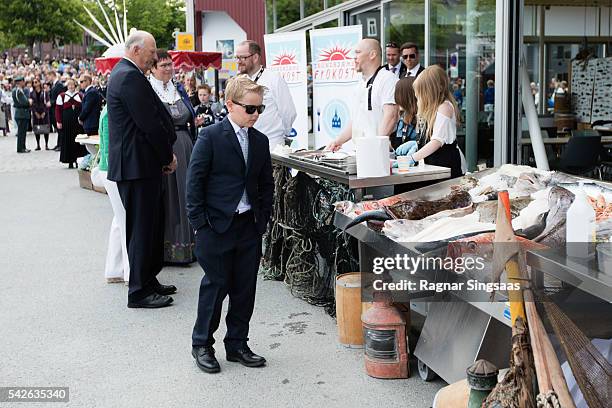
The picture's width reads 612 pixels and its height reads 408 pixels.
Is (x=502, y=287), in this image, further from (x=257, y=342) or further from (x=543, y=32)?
(x=543, y=32)

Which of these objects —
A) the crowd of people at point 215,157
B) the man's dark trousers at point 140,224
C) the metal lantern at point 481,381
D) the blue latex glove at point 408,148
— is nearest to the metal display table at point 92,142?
the crowd of people at point 215,157

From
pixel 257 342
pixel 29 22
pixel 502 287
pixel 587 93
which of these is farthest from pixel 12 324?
pixel 29 22

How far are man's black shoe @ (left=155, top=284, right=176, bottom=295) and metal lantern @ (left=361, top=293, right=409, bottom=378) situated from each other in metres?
2.49

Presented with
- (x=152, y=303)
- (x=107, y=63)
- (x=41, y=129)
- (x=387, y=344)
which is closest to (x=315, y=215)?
(x=152, y=303)

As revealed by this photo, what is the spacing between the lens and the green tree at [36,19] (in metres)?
49.8

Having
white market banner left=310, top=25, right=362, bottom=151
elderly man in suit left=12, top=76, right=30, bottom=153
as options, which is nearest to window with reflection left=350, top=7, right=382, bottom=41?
white market banner left=310, top=25, right=362, bottom=151

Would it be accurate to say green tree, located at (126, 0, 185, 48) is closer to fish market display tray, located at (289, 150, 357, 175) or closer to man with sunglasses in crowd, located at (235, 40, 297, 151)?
man with sunglasses in crowd, located at (235, 40, 297, 151)

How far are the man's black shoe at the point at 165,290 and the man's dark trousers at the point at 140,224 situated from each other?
244 mm

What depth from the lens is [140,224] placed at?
20.3 feet

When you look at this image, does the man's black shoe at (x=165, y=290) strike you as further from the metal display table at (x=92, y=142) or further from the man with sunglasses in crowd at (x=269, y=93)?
the metal display table at (x=92, y=142)

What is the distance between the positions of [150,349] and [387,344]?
64.8 inches

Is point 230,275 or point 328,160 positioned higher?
point 328,160

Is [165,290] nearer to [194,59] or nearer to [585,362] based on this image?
[585,362]

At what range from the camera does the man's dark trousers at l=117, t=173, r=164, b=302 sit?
617 cm
